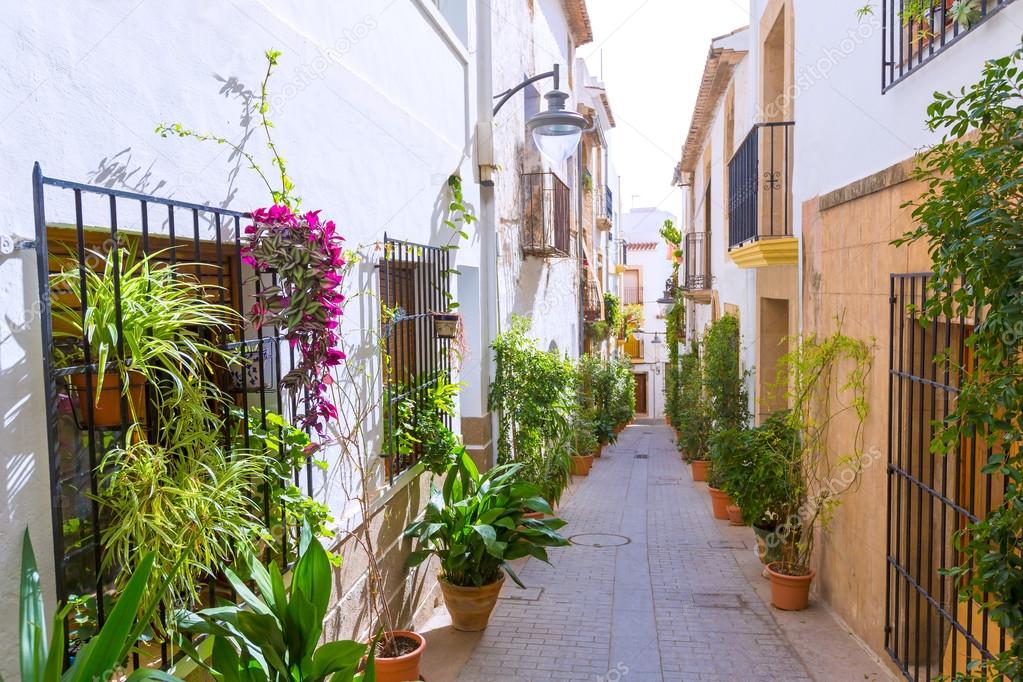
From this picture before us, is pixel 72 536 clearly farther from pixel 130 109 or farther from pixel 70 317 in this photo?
pixel 130 109

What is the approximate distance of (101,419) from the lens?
2.39 meters

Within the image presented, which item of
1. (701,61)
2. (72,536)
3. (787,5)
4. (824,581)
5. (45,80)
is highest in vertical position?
(701,61)

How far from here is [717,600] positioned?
6.40m

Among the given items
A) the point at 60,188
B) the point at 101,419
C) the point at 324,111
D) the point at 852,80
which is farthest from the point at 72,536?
the point at 852,80

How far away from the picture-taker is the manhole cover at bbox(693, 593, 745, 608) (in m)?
6.27

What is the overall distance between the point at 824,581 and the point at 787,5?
5.08 meters

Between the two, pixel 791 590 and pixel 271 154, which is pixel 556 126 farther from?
pixel 791 590

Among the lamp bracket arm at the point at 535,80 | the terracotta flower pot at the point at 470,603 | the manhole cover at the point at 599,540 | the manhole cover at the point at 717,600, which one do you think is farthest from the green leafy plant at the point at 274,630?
the manhole cover at the point at 599,540

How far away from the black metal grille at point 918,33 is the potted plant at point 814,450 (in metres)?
1.70

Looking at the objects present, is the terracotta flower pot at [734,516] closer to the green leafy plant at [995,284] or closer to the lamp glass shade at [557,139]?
the lamp glass shade at [557,139]

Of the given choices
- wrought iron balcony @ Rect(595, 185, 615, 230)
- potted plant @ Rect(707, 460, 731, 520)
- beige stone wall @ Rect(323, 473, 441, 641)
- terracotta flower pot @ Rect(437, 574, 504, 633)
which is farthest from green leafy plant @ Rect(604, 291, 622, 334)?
terracotta flower pot @ Rect(437, 574, 504, 633)

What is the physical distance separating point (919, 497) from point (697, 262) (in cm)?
1250

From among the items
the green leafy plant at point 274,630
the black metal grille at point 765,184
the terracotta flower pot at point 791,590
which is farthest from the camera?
the black metal grille at point 765,184

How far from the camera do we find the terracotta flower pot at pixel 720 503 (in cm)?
938
